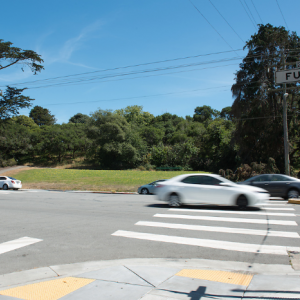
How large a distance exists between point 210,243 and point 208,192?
464 centimetres

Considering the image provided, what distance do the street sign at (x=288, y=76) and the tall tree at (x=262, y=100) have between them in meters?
24.8

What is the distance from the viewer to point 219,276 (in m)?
4.83

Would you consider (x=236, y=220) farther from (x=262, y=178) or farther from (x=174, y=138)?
(x=174, y=138)

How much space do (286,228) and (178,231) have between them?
3.31m

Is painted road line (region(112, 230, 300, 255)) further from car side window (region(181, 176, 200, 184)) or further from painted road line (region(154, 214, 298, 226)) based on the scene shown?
car side window (region(181, 176, 200, 184))

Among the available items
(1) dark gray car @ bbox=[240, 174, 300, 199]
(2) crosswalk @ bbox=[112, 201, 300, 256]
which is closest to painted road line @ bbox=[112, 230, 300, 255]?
(2) crosswalk @ bbox=[112, 201, 300, 256]

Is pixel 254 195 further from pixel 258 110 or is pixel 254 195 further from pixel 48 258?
pixel 258 110

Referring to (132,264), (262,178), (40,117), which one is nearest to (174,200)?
(132,264)

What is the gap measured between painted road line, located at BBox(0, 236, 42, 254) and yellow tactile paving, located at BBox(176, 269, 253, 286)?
4.20 m

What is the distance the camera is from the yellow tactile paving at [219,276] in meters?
4.62

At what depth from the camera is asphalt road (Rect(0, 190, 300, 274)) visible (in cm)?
602

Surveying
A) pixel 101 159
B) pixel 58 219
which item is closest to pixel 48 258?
pixel 58 219

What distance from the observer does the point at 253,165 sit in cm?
2761

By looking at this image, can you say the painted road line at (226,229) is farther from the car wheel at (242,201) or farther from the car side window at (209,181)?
the car side window at (209,181)
